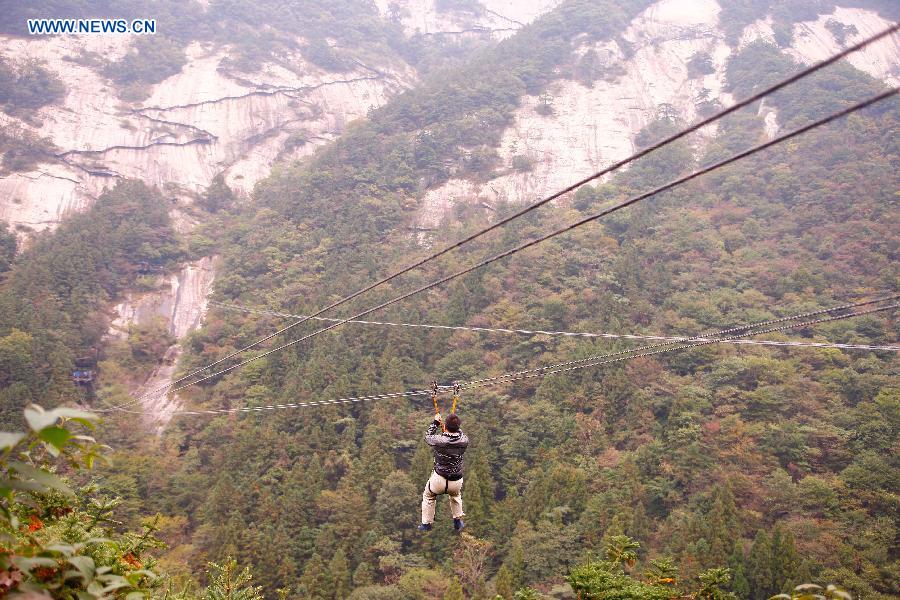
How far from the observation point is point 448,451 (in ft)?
21.2

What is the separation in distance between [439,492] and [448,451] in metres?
0.58

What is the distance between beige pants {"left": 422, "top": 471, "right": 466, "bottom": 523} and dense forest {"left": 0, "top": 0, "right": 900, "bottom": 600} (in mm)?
2433

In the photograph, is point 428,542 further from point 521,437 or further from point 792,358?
point 792,358

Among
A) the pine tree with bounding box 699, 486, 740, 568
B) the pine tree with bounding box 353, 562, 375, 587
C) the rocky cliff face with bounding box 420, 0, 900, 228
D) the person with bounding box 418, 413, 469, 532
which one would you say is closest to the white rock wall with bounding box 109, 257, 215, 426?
the rocky cliff face with bounding box 420, 0, 900, 228

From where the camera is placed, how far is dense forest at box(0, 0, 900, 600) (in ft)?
57.9

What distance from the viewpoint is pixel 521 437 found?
23.5 m

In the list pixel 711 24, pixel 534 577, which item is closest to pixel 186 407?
pixel 534 577

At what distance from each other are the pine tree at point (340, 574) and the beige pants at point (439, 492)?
13264 mm

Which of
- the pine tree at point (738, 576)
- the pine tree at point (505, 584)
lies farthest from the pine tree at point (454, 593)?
the pine tree at point (738, 576)

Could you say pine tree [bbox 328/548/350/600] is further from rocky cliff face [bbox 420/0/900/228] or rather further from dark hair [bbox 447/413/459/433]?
rocky cliff face [bbox 420/0/900/228]

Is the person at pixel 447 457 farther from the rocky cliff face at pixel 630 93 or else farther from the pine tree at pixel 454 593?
the rocky cliff face at pixel 630 93

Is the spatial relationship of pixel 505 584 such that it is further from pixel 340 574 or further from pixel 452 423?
pixel 452 423

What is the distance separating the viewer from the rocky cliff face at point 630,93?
154 feet

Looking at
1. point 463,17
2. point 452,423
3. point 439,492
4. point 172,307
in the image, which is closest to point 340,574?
point 439,492
